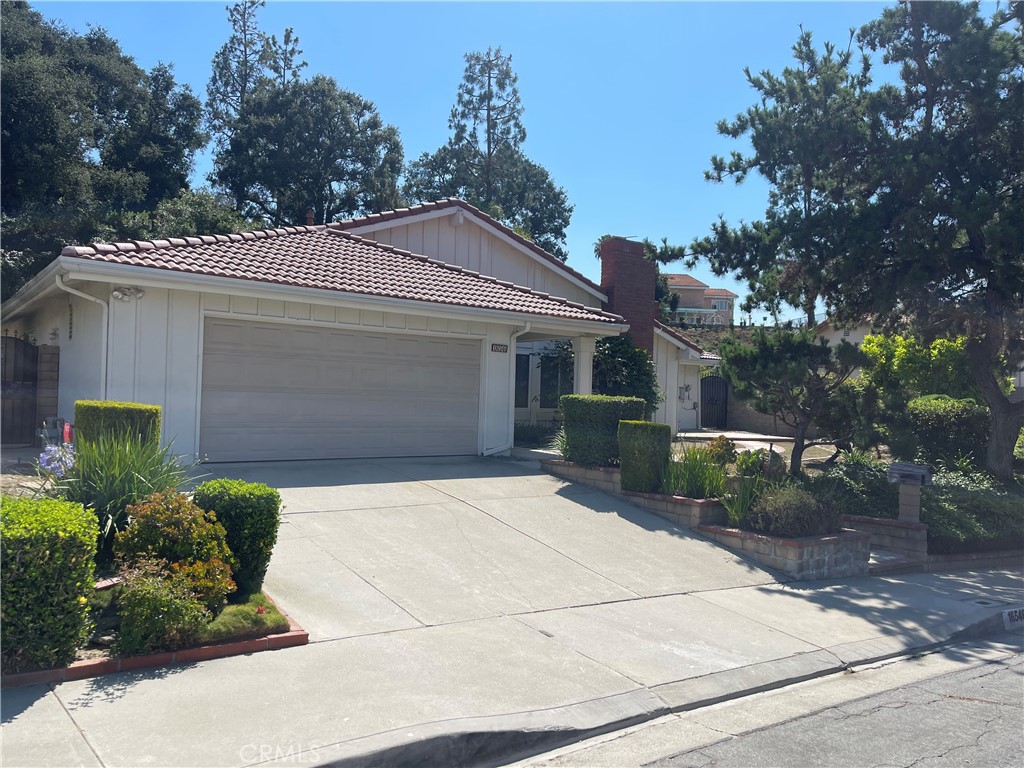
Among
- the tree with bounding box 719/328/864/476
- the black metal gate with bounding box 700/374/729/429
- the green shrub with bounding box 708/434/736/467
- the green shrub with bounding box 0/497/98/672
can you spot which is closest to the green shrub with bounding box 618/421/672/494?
the green shrub with bounding box 708/434/736/467

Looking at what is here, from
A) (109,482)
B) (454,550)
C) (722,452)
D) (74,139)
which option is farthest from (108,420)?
(74,139)

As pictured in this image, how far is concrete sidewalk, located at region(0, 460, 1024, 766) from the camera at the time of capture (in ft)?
16.1

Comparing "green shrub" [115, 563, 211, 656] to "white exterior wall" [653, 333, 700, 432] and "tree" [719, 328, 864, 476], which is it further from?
"white exterior wall" [653, 333, 700, 432]

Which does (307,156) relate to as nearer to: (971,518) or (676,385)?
(676,385)

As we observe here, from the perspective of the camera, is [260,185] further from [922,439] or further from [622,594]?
[622,594]

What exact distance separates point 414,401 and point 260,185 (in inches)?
1096

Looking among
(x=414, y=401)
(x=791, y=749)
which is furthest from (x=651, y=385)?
(x=791, y=749)

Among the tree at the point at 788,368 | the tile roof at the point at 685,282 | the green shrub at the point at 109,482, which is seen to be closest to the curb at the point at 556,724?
the green shrub at the point at 109,482

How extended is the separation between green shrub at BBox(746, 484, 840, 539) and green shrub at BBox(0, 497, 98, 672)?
8.14 m

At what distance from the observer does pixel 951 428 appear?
1717cm

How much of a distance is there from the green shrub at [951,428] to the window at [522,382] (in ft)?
27.6

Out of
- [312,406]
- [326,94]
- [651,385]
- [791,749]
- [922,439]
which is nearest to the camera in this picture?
[791,749]

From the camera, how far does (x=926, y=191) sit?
41.6 feet

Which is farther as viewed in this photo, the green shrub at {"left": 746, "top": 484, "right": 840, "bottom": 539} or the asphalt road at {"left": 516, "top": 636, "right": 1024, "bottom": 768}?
the green shrub at {"left": 746, "top": 484, "right": 840, "bottom": 539}
